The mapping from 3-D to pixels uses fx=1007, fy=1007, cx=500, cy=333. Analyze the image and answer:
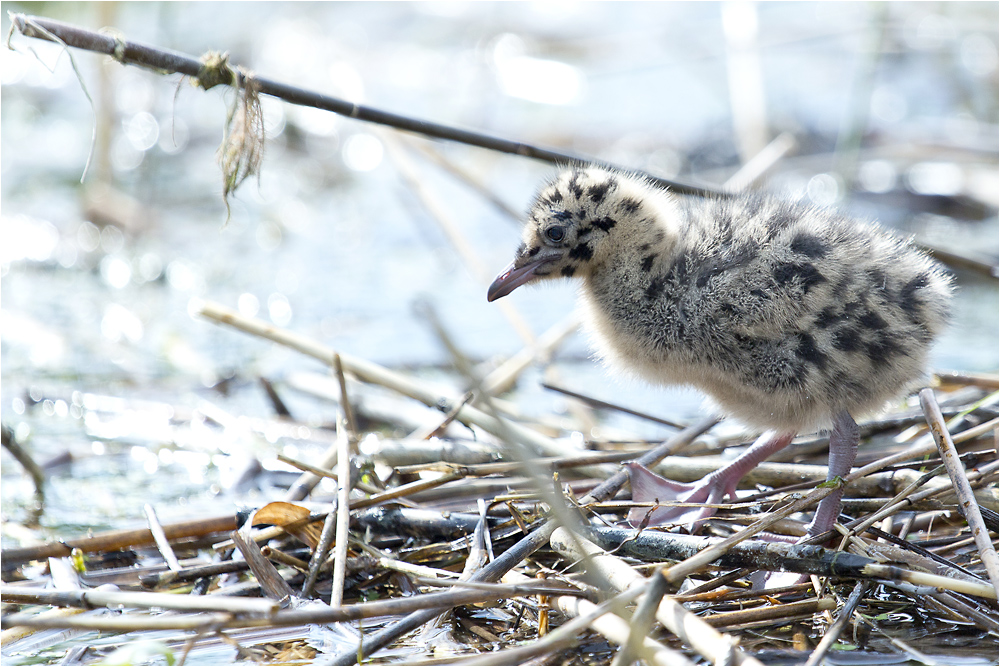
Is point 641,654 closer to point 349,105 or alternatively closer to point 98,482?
point 349,105

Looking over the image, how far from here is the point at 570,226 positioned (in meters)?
3.11

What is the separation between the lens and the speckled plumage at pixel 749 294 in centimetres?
273

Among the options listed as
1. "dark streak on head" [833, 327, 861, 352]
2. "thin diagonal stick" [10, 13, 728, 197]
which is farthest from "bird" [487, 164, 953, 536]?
"thin diagonal stick" [10, 13, 728, 197]

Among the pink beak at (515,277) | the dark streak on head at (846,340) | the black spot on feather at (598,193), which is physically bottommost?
the dark streak on head at (846,340)

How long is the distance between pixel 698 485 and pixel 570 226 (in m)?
0.92

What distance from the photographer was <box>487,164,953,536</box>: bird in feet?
8.96

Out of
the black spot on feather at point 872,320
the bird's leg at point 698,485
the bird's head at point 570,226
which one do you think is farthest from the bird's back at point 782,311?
the bird's leg at point 698,485

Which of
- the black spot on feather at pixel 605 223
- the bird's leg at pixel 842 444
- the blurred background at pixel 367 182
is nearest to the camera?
the bird's leg at pixel 842 444

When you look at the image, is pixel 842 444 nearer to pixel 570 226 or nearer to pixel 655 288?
pixel 655 288

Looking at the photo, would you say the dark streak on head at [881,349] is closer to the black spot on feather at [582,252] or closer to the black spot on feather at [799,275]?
the black spot on feather at [799,275]

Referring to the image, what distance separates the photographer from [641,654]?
1.98 metres

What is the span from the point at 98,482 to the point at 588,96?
6391 mm

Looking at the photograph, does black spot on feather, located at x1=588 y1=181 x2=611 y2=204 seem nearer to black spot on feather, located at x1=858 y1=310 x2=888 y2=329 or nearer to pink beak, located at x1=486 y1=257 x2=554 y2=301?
pink beak, located at x1=486 y1=257 x2=554 y2=301

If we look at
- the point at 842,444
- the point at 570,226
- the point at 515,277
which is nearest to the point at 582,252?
the point at 570,226
